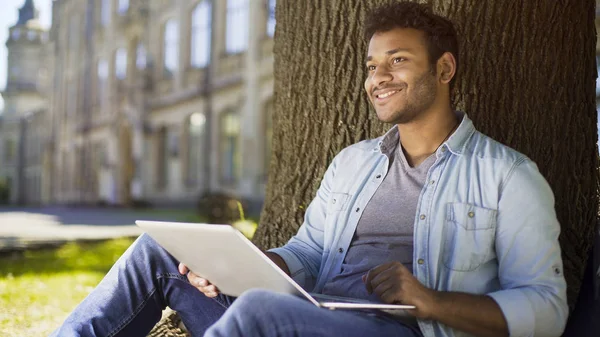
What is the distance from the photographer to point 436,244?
8.86 feet

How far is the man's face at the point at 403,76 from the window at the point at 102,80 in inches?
1380

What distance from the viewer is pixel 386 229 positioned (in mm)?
2967

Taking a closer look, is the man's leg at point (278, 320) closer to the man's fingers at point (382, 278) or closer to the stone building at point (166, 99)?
the man's fingers at point (382, 278)

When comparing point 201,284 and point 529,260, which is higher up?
point 529,260

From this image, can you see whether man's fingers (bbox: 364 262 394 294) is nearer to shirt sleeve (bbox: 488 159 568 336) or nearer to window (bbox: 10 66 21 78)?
shirt sleeve (bbox: 488 159 568 336)

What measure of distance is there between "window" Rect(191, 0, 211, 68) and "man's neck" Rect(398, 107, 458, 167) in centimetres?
2398

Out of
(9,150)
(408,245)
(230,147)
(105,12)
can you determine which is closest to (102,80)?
(105,12)

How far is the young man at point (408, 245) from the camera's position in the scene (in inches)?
93.9

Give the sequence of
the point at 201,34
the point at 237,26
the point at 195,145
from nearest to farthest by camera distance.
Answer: the point at 237,26 < the point at 201,34 < the point at 195,145

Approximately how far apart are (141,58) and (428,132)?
30719mm

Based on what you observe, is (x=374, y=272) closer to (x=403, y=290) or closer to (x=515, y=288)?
(x=403, y=290)

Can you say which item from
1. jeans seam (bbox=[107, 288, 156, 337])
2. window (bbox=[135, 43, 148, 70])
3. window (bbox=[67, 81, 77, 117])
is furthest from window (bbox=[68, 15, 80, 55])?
jeans seam (bbox=[107, 288, 156, 337])

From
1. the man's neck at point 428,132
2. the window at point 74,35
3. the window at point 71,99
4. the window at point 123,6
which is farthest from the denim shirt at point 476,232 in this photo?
the window at point 71,99

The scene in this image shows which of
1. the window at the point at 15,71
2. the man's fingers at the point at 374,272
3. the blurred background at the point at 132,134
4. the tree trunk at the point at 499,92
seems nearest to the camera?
the man's fingers at the point at 374,272
